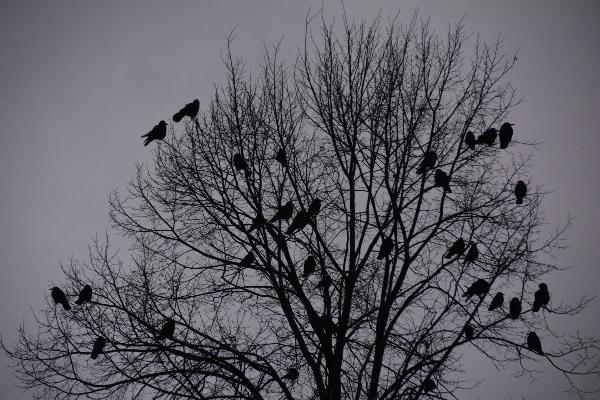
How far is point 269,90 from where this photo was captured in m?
6.97

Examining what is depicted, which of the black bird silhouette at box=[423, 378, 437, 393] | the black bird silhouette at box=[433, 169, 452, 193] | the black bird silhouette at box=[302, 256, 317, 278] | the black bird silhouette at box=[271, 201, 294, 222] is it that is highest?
the black bird silhouette at box=[433, 169, 452, 193]

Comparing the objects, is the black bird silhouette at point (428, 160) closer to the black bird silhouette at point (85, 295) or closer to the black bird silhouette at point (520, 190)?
the black bird silhouette at point (520, 190)

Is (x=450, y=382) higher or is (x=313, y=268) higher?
(x=313, y=268)

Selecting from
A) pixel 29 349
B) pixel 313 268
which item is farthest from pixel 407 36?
pixel 29 349

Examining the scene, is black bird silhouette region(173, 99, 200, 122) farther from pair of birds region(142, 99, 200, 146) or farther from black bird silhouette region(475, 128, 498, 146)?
black bird silhouette region(475, 128, 498, 146)

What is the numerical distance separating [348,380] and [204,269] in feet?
8.59

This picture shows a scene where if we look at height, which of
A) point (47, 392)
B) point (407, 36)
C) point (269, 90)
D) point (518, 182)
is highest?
point (407, 36)

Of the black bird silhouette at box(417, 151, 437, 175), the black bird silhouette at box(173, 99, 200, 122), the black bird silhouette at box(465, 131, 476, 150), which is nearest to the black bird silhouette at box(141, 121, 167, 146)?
the black bird silhouette at box(173, 99, 200, 122)

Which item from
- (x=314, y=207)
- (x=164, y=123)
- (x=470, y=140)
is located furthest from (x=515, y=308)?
(x=164, y=123)

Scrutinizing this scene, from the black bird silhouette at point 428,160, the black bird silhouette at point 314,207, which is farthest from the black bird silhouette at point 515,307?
the black bird silhouette at point 314,207

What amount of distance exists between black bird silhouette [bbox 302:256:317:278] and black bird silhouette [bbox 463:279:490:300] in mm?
2101

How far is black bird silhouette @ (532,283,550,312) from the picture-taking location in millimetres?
6004

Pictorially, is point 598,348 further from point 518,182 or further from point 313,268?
point 313,268

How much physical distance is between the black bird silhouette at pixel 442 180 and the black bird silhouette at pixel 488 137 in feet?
2.39
